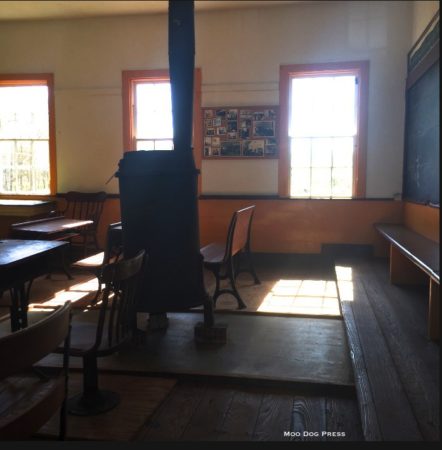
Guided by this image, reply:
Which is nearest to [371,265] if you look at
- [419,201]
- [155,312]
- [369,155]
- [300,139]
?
[419,201]

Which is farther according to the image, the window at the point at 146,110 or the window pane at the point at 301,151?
the window at the point at 146,110

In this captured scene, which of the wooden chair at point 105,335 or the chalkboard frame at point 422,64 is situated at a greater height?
the chalkboard frame at point 422,64

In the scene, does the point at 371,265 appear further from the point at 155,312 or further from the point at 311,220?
the point at 155,312

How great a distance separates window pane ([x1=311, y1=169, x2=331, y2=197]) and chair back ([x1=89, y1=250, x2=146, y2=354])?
4.00 metres

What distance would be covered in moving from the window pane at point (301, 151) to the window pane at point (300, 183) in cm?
10

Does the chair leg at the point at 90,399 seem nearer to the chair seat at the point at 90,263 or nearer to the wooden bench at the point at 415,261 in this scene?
the chair seat at the point at 90,263

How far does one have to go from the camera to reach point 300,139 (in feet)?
19.3

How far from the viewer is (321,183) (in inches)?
233

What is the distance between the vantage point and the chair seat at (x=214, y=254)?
12.3 feet

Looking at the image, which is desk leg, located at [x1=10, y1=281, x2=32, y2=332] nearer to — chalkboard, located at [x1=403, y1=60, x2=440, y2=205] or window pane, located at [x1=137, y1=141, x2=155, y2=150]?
chalkboard, located at [x1=403, y1=60, x2=440, y2=205]

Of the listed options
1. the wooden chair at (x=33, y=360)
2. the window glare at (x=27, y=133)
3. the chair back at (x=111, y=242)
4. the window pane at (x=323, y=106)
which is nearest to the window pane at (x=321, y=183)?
the window pane at (x=323, y=106)

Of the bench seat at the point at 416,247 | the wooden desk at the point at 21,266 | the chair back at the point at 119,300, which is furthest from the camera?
the bench seat at the point at 416,247

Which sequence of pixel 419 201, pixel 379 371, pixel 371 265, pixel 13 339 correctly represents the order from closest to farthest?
1. pixel 13 339
2. pixel 379 371
3. pixel 419 201
4. pixel 371 265

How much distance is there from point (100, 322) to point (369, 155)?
14.9 feet
